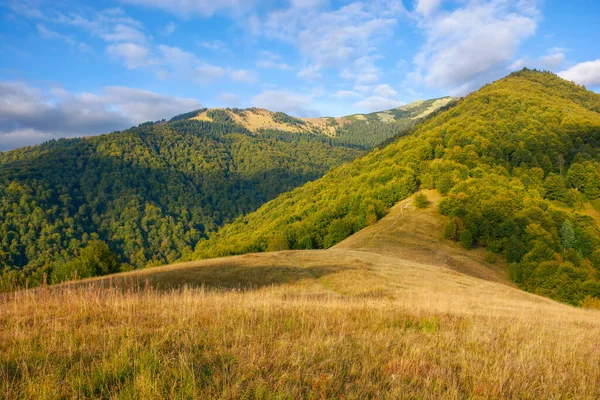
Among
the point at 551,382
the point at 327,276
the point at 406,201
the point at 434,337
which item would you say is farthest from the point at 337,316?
the point at 406,201

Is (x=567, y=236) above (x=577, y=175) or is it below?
below

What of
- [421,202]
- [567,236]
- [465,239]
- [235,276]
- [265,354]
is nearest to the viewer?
[265,354]

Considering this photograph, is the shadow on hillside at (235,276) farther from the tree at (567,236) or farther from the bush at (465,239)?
the tree at (567,236)

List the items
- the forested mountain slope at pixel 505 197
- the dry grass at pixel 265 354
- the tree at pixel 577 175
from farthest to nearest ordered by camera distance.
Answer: the tree at pixel 577 175 → the forested mountain slope at pixel 505 197 → the dry grass at pixel 265 354

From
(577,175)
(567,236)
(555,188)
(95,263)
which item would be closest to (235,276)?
(95,263)

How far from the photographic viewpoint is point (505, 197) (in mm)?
88562

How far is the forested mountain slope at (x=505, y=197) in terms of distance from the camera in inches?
2928

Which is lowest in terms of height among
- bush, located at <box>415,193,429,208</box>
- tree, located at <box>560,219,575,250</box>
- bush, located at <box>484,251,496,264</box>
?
bush, located at <box>484,251,496,264</box>

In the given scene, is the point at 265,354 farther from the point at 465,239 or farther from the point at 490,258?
the point at 490,258

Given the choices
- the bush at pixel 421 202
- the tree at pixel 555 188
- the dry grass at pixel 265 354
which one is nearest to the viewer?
the dry grass at pixel 265 354

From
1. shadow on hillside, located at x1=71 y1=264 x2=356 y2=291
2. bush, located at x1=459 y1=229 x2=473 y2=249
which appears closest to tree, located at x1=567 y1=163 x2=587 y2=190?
bush, located at x1=459 y1=229 x2=473 y2=249

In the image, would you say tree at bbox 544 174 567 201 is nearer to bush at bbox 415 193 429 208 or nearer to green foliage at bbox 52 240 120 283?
bush at bbox 415 193 429 208

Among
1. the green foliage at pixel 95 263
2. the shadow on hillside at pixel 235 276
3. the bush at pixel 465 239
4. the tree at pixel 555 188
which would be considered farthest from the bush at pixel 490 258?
the green foliage at pixel 95 263

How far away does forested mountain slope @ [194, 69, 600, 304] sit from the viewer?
7438 cm
